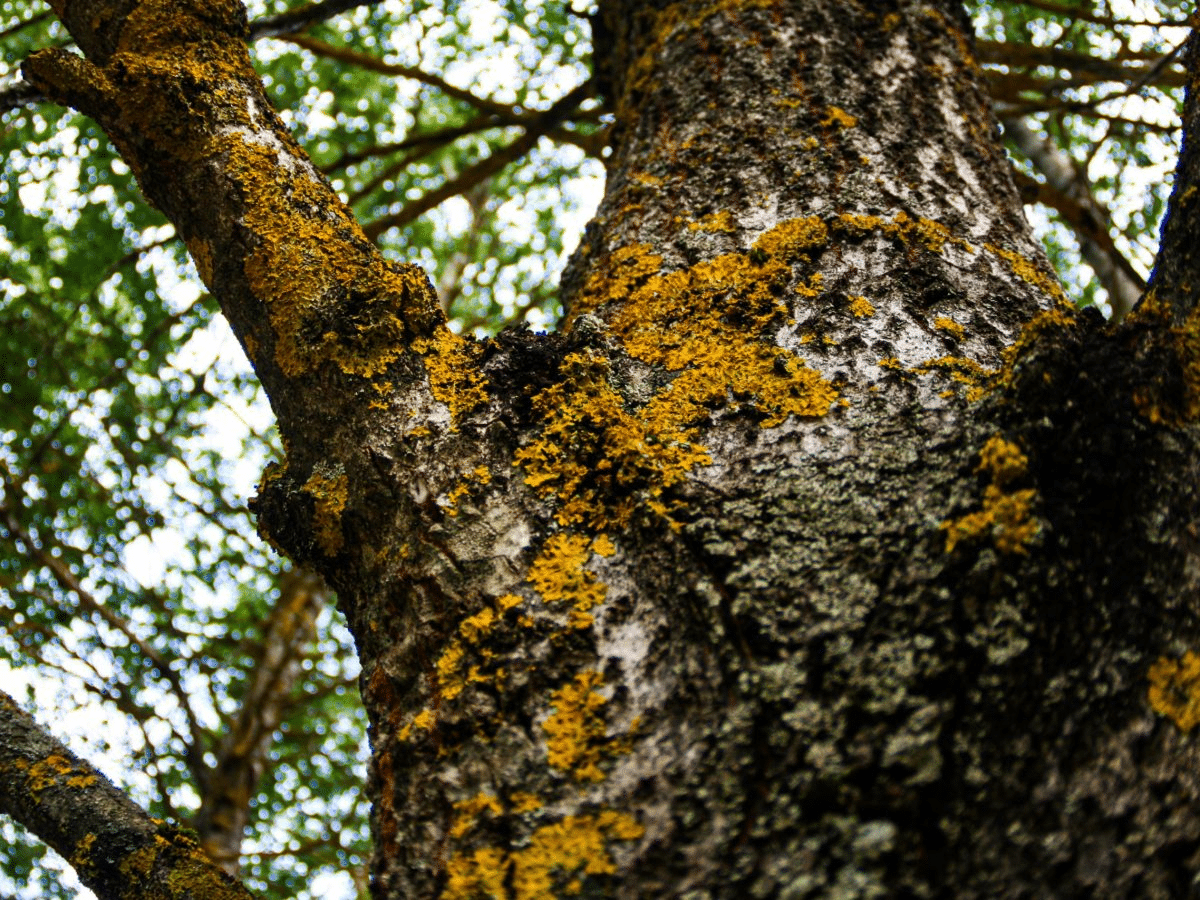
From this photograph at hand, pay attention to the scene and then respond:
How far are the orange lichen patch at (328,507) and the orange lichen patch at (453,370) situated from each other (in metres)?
0.20

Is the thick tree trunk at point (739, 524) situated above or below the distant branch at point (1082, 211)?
below

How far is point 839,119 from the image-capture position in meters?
1.89

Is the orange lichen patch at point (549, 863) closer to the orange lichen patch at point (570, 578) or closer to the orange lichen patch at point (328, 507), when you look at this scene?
the orange lichen patch at point (570, 578)

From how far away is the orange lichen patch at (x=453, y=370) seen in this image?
1340mm

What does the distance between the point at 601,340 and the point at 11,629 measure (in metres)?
4.20

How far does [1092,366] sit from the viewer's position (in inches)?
42.8

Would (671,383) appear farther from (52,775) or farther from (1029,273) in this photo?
(52,775)

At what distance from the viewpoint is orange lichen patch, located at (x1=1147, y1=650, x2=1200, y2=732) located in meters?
0.90

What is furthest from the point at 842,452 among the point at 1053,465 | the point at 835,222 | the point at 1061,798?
the point at 835,222

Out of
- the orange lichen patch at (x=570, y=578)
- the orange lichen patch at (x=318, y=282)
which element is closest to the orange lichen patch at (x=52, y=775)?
the orange lichen patch at (x=318, y=282)

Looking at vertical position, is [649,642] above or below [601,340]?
below

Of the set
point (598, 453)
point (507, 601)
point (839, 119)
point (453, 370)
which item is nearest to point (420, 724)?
point (507, 601)

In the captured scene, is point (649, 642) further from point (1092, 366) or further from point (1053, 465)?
point (1092, 366)

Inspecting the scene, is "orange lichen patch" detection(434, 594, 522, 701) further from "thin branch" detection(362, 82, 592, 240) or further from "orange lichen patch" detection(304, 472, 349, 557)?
"thin branch" detection(362, 82, 592, 240)
